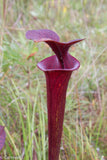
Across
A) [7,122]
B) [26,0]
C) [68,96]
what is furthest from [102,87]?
[26,0]

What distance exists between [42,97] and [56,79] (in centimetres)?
78

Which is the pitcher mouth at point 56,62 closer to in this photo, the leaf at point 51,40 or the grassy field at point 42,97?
the leaf at point 51,40

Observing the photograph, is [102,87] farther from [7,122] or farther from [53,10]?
[53,10]

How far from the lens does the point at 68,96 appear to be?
1.48 m

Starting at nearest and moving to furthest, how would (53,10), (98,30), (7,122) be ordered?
1. (7,122)
2. (98,30)
3. (53,10)

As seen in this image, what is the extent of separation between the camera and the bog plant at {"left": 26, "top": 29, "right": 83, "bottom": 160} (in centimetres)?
66

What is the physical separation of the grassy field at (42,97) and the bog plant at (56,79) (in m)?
0.28

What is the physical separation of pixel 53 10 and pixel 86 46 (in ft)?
4.70

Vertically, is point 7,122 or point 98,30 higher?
point 98,30

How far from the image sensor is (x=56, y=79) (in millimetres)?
691

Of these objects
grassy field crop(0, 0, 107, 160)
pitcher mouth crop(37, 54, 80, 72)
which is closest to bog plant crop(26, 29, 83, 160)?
pitcher mouth crop(37, 54, 80, 72)

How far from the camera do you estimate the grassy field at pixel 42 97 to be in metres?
1.18

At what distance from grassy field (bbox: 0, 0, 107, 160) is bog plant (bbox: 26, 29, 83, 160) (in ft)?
0.92

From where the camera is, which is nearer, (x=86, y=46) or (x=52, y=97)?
(x=52, y=97)
